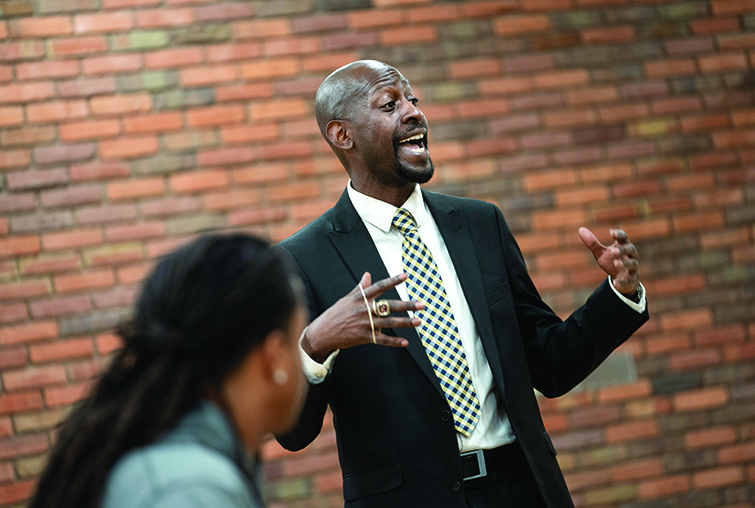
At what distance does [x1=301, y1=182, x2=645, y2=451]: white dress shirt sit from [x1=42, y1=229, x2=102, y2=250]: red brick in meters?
1.50

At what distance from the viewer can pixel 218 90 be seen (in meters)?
3.06

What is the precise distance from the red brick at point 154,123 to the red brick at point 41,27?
1.50ft

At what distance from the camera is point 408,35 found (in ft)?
10.4

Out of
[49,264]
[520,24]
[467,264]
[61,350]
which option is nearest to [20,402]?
[61,350]

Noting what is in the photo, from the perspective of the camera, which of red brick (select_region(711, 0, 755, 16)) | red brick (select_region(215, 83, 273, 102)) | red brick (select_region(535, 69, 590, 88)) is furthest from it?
red brick (select_region(711, 0, 755, 16))

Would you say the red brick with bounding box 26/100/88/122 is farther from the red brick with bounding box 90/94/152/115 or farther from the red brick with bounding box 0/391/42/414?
the red brick with bounding box 0/391/42/414

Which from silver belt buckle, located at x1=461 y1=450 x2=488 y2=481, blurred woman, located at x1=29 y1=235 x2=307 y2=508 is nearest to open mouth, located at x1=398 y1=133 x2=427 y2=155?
silver belt buckle, located at x1=461 y1=450 x2=488 y2=481

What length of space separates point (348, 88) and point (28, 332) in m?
1.81

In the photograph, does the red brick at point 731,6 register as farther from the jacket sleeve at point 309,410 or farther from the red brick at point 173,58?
the jacket sleeve at point 309,410

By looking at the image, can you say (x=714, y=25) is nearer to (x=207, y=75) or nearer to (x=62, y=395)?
(x=207, y=75)

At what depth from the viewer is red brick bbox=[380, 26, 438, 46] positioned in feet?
10.4

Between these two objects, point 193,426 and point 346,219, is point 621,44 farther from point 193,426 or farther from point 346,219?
point 193,426

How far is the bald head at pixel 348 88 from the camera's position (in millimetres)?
1986

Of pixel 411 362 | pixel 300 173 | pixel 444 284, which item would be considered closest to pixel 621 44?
pixel 300 173
